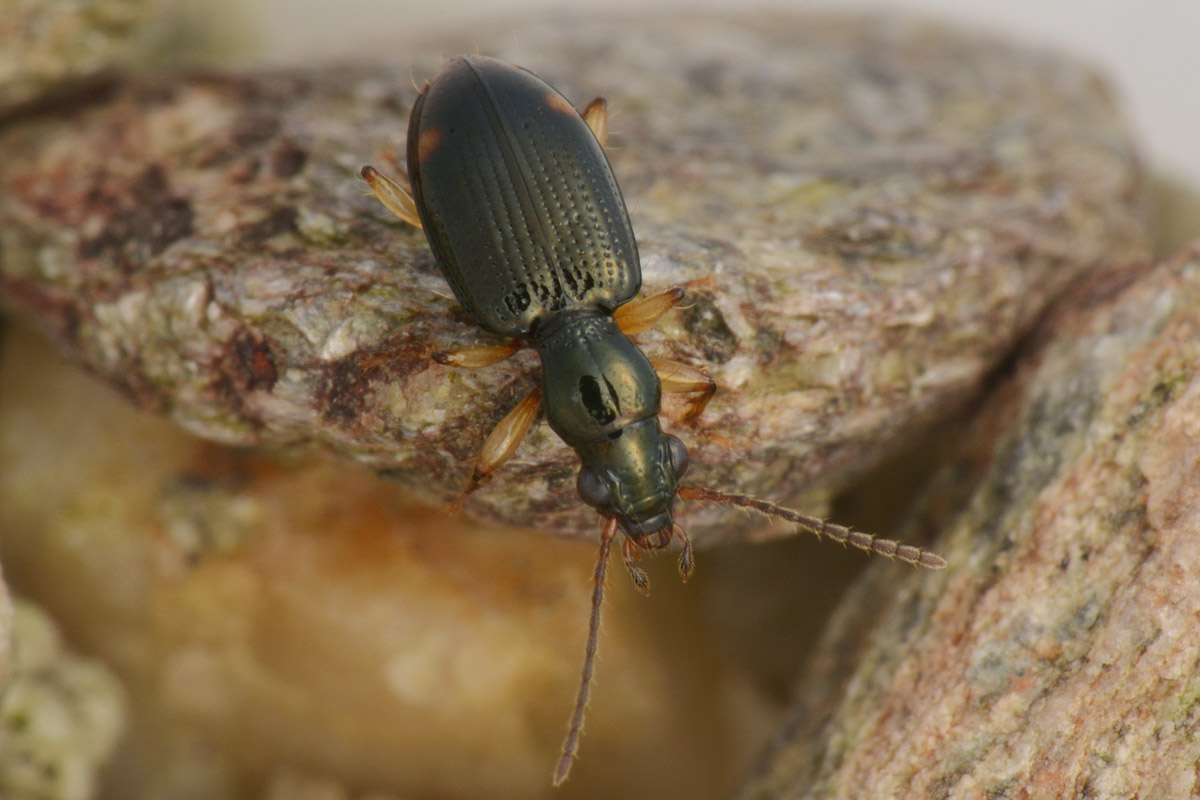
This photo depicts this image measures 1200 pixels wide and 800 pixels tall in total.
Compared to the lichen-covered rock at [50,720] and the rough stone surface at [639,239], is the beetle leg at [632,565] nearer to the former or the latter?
the rough stone surface at [639,239]

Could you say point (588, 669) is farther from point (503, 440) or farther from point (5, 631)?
point (5, 631)

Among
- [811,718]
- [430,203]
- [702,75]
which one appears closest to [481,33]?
[702,75]

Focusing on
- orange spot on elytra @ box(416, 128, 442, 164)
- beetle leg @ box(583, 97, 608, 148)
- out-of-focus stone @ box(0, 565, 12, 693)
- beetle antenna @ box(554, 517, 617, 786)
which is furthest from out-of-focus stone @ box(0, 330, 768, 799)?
beetle leg @ box(583, 97, 608, 148)

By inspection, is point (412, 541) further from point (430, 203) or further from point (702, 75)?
point (702, 75)

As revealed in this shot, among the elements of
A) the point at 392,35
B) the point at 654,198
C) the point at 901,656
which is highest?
the point at 654,198

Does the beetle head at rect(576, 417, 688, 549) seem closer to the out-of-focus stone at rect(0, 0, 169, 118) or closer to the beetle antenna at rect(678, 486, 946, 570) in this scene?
the beetle antenna at rect(678, 486, 946, 570)

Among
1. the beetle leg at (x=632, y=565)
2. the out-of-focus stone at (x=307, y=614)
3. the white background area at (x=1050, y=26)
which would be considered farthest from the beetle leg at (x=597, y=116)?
the white background area at (x=1050, y=26)
